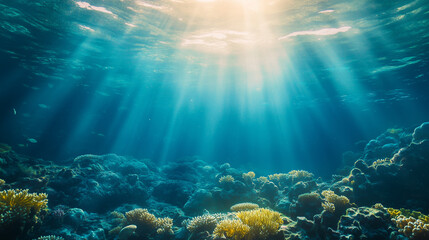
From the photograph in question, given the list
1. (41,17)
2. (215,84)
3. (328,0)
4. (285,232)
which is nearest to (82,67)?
(41,17)

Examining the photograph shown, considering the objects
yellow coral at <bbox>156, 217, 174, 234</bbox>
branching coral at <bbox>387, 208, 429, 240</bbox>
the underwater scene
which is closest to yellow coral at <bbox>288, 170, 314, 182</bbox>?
the underwater scene

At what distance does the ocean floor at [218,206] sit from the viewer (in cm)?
497

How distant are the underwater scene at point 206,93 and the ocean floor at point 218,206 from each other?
0.16 feet

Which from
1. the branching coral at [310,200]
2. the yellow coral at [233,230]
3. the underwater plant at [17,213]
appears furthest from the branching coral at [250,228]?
the underwater plant at [17,213]

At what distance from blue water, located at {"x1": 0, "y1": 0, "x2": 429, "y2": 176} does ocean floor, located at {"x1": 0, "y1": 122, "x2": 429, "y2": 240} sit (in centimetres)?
798

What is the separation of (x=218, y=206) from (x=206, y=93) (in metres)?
25.6

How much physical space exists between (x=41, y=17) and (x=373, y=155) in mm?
26047

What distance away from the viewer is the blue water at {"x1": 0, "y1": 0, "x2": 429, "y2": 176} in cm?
1213

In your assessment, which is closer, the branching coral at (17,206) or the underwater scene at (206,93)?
the branching coral at (17,206)

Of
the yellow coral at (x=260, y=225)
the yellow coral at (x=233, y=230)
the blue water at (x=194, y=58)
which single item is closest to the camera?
the yellow coral at (x=233, y=230)

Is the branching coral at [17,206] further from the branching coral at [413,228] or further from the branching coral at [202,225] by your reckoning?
the branching coral at [413,228]

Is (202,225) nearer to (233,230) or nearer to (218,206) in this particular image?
(233,230)

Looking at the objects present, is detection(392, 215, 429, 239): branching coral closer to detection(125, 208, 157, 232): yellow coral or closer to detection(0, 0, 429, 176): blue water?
detection(125, 208, 157, 232): yellow coral

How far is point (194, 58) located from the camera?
64.1ft
